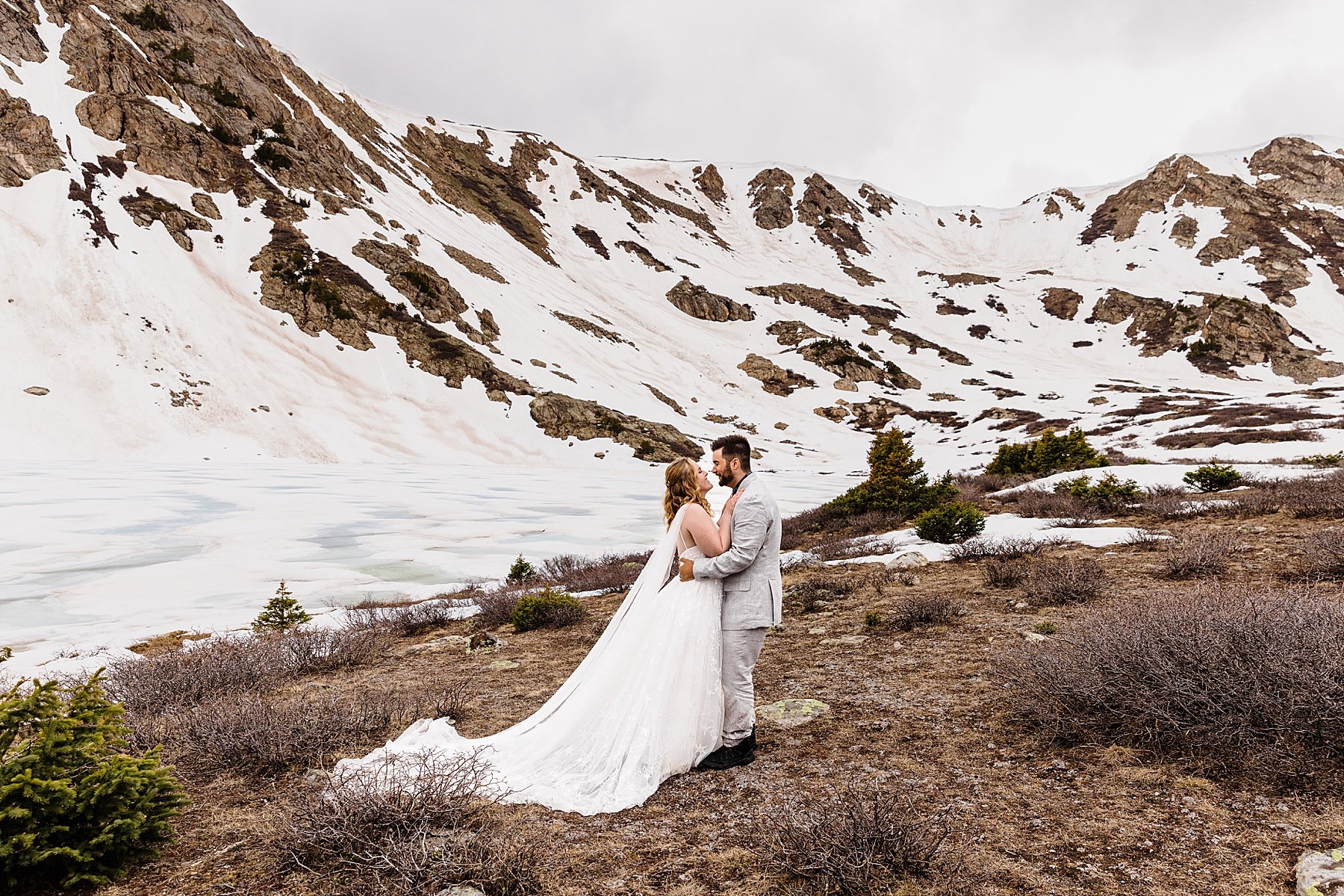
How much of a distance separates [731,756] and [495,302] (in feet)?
199

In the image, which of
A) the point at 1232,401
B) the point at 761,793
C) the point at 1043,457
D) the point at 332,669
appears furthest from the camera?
the point at 1232,401

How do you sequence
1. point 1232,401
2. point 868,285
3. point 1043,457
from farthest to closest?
1. point 868,285
2. point 1232,401
3. point 1043,457

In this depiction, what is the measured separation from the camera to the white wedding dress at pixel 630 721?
4.07 m

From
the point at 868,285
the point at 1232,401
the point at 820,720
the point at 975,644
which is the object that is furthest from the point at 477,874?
the point at 868,285

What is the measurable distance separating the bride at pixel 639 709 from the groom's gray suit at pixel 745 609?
0.08 m

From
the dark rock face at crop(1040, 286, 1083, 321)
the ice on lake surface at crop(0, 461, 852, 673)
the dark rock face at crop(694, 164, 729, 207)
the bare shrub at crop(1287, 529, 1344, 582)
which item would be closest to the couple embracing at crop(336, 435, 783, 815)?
the ice on lake surface at crop(0, 461, 852, 673)

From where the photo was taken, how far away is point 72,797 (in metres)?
2.95

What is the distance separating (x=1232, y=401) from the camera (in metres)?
45.3

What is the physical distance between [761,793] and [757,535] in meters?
1.54

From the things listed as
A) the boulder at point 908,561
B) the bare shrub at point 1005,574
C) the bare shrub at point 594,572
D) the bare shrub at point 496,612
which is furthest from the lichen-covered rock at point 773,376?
the bare shrub at point 496,612

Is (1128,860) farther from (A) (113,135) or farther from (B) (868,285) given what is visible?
(B) (868,285)

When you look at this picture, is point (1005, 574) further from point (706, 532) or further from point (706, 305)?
point (706, 305)

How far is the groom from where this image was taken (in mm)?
4285

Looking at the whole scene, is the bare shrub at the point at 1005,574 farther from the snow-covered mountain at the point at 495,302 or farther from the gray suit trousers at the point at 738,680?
the snow-covered mountain at the point at 495,302
